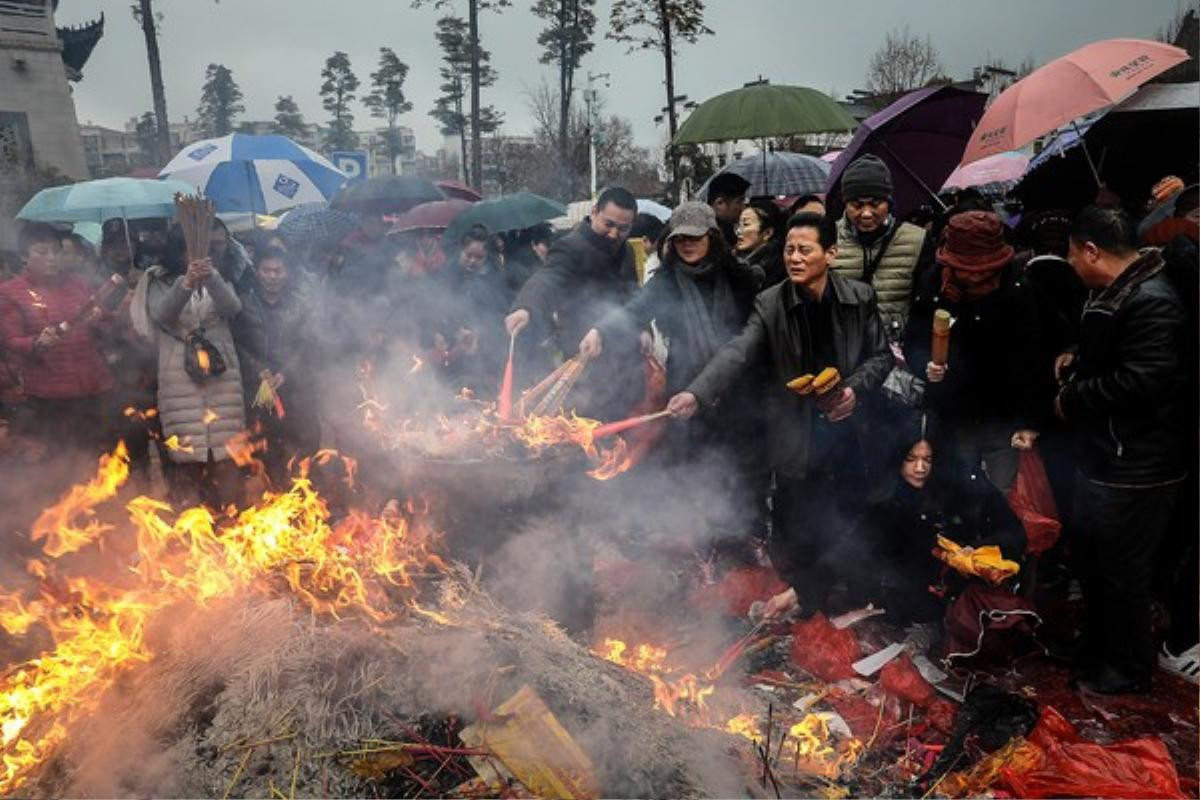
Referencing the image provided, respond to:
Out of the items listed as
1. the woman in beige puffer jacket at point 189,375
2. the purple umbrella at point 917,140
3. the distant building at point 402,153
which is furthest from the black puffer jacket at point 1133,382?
the distant building at point 402,153

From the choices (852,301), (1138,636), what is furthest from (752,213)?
(1138,636)

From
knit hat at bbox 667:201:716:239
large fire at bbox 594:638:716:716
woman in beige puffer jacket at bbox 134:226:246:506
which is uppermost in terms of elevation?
knit hat at bbox 667:201:716:239

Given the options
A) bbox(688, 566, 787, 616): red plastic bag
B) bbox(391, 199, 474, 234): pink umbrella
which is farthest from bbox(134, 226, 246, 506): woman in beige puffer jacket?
bbox(688, 566, 787, 616): red plastic bag

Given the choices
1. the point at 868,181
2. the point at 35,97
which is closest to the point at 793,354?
the point at 868,181

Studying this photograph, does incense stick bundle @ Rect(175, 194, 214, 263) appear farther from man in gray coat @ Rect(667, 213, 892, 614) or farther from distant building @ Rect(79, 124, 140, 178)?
distant building @ Rect(79, 124, 140, 178)

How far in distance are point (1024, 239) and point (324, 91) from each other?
6937cm

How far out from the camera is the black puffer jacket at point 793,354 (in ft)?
14.8

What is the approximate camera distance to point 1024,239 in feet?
21.4

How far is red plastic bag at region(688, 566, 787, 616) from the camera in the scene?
193 inches

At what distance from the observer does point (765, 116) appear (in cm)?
810

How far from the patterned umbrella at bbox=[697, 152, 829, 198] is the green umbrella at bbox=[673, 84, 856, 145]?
475 millimetres

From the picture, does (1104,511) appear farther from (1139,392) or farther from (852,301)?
(852,301)

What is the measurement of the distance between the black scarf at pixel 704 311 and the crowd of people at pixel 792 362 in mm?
16

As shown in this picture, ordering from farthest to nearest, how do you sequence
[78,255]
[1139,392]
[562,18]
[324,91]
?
[324,91], [562,18], [78,255], [1139,392]
